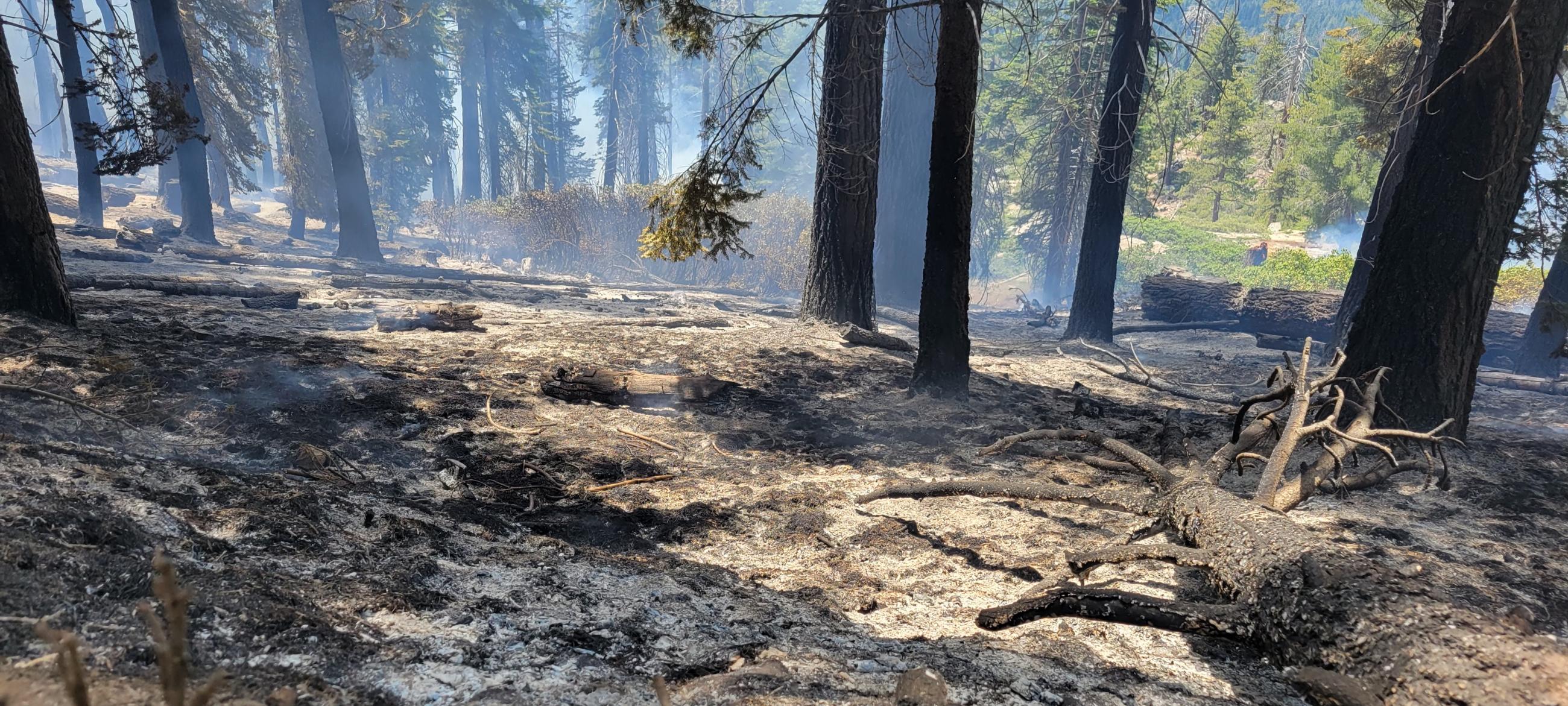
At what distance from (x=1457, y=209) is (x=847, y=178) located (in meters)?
5.18

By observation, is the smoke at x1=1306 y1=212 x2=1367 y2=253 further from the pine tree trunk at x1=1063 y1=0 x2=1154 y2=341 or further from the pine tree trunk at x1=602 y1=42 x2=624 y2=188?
the pine tree trunk at x1=602 y1=42 x2=624 y2=188

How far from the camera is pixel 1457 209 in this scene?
477cm

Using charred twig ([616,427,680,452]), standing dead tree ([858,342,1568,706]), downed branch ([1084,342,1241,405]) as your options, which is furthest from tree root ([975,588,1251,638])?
downed branch ([1084,342,1241,405])

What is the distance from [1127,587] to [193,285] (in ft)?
31.7

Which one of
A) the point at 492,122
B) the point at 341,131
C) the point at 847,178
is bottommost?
the point at 847,178

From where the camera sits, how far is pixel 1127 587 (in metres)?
2.92

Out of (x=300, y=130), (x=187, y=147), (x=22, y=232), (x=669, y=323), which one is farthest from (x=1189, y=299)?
(x=300, y=130)

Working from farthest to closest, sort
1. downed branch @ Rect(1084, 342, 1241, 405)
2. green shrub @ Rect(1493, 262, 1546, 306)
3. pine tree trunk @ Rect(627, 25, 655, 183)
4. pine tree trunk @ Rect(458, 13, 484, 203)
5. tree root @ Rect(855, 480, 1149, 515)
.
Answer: pine tree trunk @ Rect(627, 25, 655, 183) → pine tree trunk @ Rect(458, 13, 484, 203) → green shrub @ Rect(1493, 262, 1546, 306) → downed branch @ Rect(1084, 342, 1241, 405) → tree root @ Rect(855, 480, 1149, 515)

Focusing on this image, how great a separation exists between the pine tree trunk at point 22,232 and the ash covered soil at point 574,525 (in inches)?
9.7

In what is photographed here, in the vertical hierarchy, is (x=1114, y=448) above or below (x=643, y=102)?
below

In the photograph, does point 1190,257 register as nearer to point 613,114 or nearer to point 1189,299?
point 1189,299

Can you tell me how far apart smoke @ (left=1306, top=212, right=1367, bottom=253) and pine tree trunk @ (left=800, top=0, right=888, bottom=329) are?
34560mm

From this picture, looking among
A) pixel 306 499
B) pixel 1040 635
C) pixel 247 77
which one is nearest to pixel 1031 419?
pixel 1040 635

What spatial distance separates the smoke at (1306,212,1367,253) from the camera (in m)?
35.0
